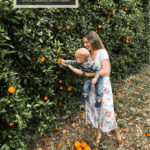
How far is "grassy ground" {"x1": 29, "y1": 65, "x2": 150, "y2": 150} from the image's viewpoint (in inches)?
115

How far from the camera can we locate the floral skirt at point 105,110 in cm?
246

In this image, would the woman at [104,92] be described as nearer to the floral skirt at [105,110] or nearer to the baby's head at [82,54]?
the floral skirt at [105,110]

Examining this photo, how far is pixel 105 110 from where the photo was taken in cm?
248

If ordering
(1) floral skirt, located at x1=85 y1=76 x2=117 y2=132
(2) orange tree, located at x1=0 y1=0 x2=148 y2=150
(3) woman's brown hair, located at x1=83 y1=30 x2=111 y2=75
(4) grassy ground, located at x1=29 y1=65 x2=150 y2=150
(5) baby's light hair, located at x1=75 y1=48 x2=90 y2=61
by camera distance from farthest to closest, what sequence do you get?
(4) grassy ground, located at x1=29 y1=65 x2=150 y2=150 < (1) floral skirt, located at x1=85 y1=76 x2=117 y2=132 < (3) woman's brown hair, located at x1=83 y1=30 x2=111 y2=75 < (5) baby's light hair, located at x1=75 y1=48 x2=90 y2=61 < (2) orange tree, located at x1=0 y1=0 x2=148 y2=150

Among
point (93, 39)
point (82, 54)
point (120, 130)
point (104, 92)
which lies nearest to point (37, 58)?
point (82, 54)

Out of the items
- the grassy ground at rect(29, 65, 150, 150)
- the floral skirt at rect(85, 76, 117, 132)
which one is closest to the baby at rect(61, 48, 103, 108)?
the floral skirt at rect(85, 76, 117, 132)

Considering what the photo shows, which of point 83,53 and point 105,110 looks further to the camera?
point 105,110

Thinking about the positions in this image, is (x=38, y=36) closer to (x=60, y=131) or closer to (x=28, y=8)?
(x=28, y=8)

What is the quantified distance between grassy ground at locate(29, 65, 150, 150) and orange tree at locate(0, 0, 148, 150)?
438 millimetres

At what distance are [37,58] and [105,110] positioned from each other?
1428 mm

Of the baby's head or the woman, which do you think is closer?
the baby's head

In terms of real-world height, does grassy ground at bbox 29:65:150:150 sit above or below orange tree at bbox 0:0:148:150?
below

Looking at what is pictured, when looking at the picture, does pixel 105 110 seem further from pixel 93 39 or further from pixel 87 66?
pixel 93 39

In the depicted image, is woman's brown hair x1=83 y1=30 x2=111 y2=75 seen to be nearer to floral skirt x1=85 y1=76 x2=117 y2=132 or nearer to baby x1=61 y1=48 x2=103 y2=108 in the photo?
baby x1=61 y1=48 x2=103 y2=108
